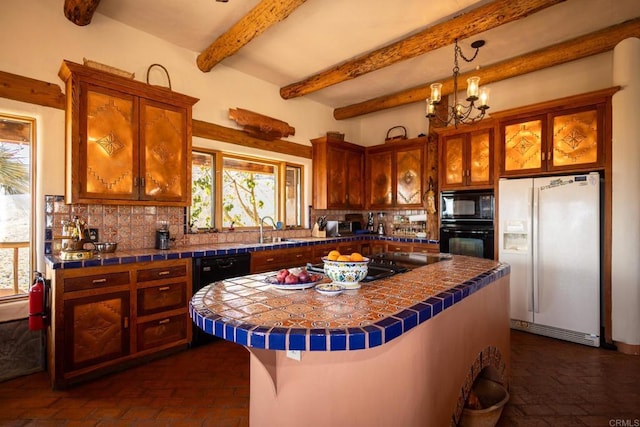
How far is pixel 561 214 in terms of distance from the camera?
3258mm

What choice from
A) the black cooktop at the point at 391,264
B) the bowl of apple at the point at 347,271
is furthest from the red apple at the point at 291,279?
the black cooktop at the point at 391,264

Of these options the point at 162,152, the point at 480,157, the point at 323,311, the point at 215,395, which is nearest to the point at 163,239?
the point at 162,152

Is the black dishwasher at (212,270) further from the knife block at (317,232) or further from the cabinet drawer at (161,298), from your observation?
the knife block at (317,232)

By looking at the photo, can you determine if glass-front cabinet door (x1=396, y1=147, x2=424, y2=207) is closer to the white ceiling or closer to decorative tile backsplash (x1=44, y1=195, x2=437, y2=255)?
the white ceiling

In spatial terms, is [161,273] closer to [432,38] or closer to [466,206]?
[432,38]

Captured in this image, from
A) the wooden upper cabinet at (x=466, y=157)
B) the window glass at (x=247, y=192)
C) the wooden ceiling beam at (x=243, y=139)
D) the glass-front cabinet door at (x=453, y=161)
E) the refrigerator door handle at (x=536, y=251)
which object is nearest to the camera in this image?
the refrigerator door handle at (x=536, y=251)

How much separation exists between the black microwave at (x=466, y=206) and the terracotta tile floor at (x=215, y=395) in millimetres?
1675

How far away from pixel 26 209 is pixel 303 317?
297cm

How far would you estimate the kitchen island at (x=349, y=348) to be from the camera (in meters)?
1.02

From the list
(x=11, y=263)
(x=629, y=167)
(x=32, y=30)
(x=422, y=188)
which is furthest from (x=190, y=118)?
(x=629, y=167)

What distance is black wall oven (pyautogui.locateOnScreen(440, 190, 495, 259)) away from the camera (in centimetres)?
386

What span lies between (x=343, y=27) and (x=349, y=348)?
319 centimetres

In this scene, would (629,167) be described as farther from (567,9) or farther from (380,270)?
(380,270)

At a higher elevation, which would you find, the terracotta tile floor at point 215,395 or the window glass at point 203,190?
the window glass at point 203,190
